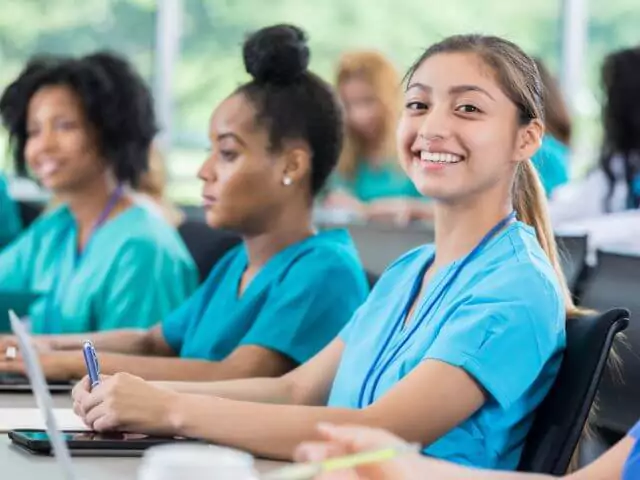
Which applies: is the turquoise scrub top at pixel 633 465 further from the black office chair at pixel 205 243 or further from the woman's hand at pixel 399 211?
the woman's hand at pixel 399 211

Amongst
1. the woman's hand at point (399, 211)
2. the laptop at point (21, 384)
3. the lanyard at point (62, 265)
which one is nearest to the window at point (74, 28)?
the woman's hand at point (399, 211)

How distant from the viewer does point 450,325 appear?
65.6 inches

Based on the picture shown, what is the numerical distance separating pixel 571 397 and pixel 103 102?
1823mm

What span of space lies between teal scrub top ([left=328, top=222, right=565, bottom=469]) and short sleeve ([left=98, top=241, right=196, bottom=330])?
1.14 m

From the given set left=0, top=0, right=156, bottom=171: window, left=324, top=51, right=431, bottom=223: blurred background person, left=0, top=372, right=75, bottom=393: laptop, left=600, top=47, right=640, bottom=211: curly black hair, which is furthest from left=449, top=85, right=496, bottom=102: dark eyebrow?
left=0, top=0, right=156, bottom=171: window

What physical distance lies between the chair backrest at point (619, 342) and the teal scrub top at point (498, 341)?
0.18 meters

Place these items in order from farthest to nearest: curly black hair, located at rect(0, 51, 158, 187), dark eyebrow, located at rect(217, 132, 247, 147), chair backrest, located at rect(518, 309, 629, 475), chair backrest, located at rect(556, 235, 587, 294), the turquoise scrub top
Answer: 1. curly black hair, located at rect(0, 51, 158, 187)
2. chair backrest, located at rect(556, 235, 587, 294)
3. dark eyebrow, located at rect(217, 132, 247, 147)
4. chair backrest, located at rect(518, 309, 629, 475)
5. the turquoise scrub top

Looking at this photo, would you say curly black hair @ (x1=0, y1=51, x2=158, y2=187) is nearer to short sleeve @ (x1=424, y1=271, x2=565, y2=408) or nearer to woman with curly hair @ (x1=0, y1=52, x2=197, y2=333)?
woman with curly hair @ (x1=0, y1=52, x2=197, y2=333)

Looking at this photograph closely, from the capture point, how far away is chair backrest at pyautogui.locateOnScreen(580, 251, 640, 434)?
188cm

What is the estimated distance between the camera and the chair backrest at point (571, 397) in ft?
5.15

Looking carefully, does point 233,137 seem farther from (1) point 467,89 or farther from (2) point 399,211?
(2) point 399,211

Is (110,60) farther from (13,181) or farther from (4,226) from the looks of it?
(13,181)

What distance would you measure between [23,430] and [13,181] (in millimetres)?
4177

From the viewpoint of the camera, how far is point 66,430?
5.74ft
